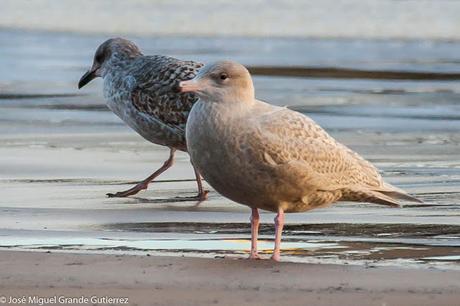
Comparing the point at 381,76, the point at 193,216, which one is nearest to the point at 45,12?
the point at 381,76

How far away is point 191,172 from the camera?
43.5ft

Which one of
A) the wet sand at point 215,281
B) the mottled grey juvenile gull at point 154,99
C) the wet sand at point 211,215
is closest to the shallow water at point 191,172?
the wet sand at point 211,215

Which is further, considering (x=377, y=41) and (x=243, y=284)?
(x=377, y=41)

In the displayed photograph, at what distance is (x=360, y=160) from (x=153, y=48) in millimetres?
16284

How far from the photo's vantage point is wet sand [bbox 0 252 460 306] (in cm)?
730

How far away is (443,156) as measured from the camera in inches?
545

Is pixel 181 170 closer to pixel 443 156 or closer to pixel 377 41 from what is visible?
pixel 443 156

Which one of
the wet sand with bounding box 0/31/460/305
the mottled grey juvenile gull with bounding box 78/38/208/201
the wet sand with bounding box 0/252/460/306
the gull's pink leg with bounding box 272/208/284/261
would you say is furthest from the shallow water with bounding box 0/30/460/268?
the wet sand with bounding box 0/252/460/306

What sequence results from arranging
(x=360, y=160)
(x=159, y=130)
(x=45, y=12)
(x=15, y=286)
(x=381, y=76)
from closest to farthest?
(x=15, y=286)
(x=360, y=160)
(x=159, y=130)
(x=381, y=76)
(x=45, y=12)

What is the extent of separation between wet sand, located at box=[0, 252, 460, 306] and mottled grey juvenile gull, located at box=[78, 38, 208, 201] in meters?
3.62

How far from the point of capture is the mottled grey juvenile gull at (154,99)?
12.4 meters

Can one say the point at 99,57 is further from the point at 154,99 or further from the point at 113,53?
the point at 154,99

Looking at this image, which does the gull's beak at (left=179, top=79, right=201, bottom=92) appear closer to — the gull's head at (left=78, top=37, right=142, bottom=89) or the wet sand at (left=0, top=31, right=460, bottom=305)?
the wet sand at (left=0, top=31, right=460, bottom=305)

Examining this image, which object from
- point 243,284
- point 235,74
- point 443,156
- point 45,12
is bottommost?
point 45,12
